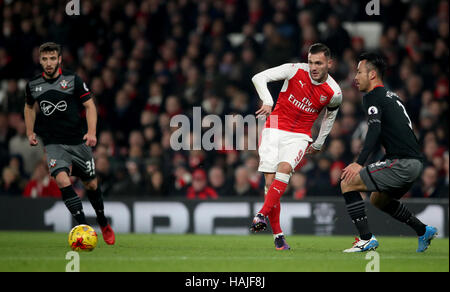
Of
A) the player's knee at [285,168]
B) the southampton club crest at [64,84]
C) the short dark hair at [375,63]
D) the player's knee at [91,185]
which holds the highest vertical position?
the short dark hair at [375,63]

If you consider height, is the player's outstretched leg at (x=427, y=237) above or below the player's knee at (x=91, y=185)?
below

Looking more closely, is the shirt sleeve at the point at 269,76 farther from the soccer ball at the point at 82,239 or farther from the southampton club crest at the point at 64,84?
the soccer ball at the point at 82,239

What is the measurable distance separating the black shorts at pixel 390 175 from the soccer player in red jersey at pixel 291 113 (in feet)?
2.71

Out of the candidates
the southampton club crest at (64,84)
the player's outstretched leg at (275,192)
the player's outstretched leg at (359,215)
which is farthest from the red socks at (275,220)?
the southampton club crest at (64,84)

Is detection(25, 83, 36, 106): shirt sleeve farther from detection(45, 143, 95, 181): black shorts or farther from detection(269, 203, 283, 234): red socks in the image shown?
detection(269, 203, 283, 234): red socks

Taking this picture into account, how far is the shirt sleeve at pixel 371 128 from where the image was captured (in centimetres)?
730

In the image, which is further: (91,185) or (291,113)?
(91,185)

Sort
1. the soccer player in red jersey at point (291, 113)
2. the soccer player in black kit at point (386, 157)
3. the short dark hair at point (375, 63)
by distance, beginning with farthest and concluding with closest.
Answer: the soccer player in red jersey at point (291, 113) → the short dark hair at point (375, 63) → the soccer player in black kit at point (386, 157)

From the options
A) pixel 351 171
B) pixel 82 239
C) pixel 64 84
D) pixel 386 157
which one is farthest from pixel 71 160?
pixel 386 157

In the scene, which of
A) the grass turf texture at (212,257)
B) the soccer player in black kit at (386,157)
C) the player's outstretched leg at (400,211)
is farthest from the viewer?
the player's outstretched leg at (400,211)

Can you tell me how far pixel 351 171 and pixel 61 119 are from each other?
10.7 feet

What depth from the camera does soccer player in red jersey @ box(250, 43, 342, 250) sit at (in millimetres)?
7910

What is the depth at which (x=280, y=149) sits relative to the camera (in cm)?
802

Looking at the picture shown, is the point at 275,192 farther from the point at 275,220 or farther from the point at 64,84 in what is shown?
the point at 64,84
